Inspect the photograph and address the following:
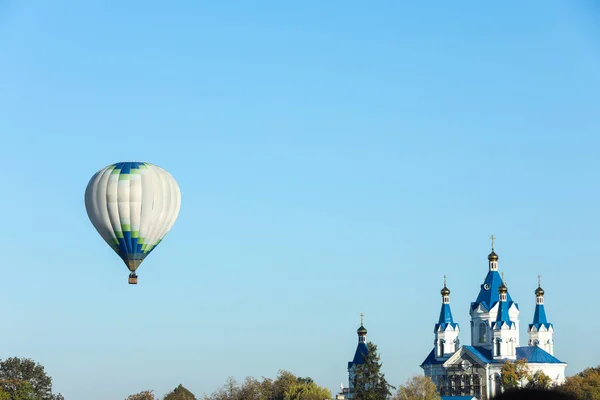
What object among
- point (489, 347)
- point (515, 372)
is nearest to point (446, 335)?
point (489, 347)

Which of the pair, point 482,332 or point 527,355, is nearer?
point 527,355

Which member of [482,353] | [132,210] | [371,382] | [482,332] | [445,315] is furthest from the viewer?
[445,315]

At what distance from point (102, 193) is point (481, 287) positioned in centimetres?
5620

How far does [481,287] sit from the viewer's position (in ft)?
333

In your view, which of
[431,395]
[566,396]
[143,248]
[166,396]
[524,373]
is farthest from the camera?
[166,396]

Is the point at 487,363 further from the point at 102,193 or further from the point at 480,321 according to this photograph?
the point at 102,193

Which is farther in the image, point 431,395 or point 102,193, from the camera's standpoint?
point 431,395

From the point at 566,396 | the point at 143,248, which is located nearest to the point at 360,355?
the point at 143,248

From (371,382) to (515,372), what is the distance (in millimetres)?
13939

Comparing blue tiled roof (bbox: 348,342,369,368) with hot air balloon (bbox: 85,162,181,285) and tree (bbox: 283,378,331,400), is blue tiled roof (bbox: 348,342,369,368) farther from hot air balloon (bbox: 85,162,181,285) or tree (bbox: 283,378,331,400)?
hot air balloon (bbox: 85,162,181,285)

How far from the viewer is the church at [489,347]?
318 ft

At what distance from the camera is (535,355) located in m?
97.0

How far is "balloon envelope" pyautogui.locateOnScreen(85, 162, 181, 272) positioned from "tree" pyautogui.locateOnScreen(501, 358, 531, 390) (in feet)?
151

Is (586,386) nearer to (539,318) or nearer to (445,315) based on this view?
(539,318)
